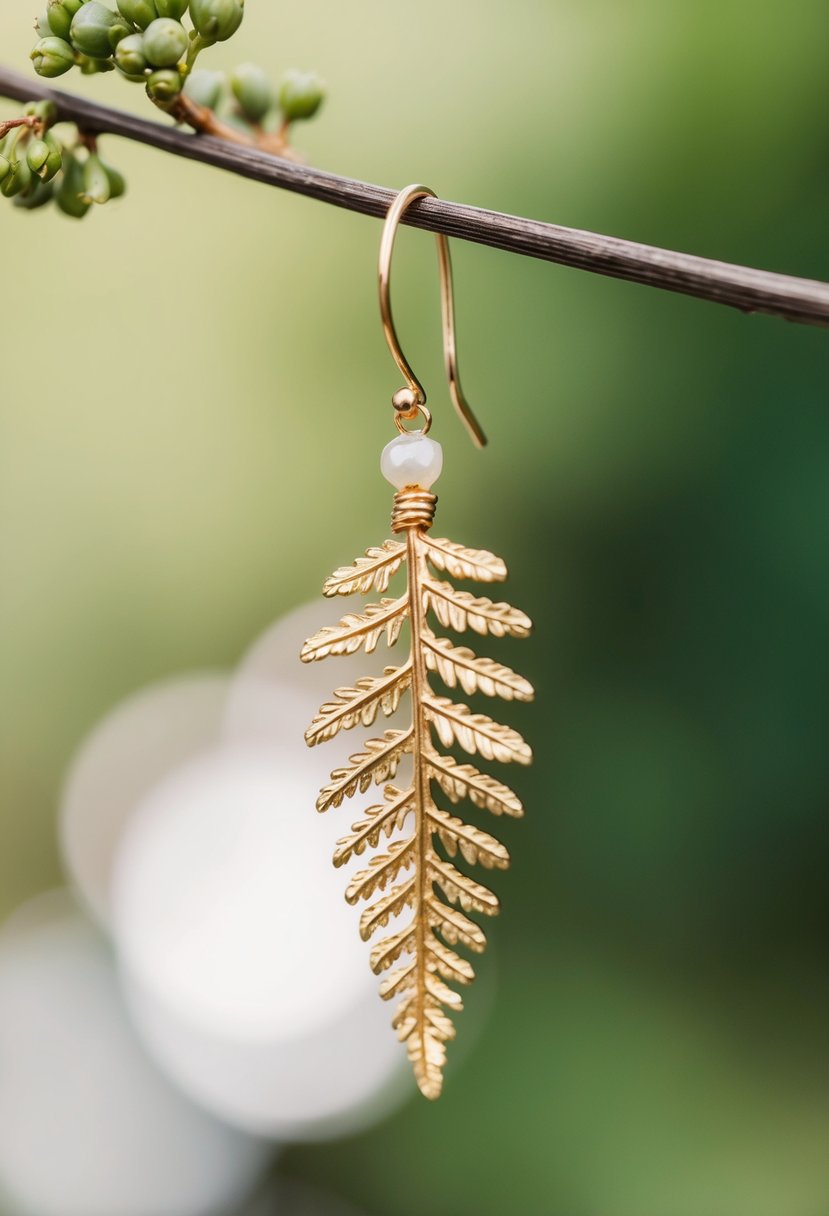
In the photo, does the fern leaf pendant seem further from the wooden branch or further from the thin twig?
the thin twig

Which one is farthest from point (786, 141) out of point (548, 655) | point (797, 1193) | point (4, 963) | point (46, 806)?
point (4, 963)

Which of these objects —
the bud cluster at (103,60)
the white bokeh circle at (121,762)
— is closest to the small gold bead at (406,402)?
the bud cluster at (103,60)

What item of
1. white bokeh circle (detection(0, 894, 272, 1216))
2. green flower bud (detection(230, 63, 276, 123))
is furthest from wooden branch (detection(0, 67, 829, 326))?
white bokeh circle (detection(0, 894, 272, 1216))

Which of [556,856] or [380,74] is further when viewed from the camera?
[380,74]

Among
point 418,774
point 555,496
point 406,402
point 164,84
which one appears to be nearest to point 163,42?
point 164,84

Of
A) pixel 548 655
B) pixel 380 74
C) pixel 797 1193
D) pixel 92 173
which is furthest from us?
pixel 380 74

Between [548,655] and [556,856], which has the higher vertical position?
[548,655]

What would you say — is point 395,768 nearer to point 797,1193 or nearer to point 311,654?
point 311,654

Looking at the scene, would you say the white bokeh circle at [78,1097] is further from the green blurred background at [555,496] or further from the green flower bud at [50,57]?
the green flower bud at [50,57]
